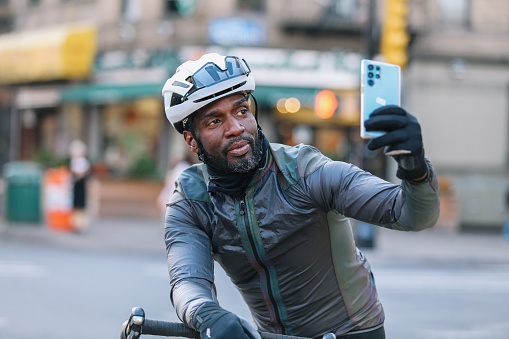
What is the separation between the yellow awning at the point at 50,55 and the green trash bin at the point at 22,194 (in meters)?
6.16

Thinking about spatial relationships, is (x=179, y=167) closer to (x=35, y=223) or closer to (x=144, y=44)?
(x=35, y=223)

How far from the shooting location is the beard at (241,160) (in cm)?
248

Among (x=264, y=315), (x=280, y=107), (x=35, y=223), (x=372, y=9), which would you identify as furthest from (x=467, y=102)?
(x=264, y=315)

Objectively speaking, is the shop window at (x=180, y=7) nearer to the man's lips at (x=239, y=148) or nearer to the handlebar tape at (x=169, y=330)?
the man's lips at (x=239, y=148)

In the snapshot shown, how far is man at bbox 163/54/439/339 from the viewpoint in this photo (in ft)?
8.07

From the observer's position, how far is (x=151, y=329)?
2.21 m

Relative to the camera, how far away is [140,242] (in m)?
14.7

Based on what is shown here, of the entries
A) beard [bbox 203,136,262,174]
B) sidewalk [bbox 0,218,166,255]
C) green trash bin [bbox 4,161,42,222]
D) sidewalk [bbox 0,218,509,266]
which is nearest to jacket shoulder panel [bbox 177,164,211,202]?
beard [bbox 203,136,262,174]

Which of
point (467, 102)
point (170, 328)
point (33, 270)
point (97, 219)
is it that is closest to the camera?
point (170, 328)

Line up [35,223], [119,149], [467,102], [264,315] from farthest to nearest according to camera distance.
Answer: [119,149] < [467,102] < [35,223] < [264,315]

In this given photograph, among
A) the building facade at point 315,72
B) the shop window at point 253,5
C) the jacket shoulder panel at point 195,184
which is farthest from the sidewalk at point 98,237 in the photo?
the jacket shoulder panel at point 195,184

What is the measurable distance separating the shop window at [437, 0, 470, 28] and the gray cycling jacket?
755 inches

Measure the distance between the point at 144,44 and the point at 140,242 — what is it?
809cm

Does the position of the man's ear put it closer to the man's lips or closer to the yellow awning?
the man's lips
